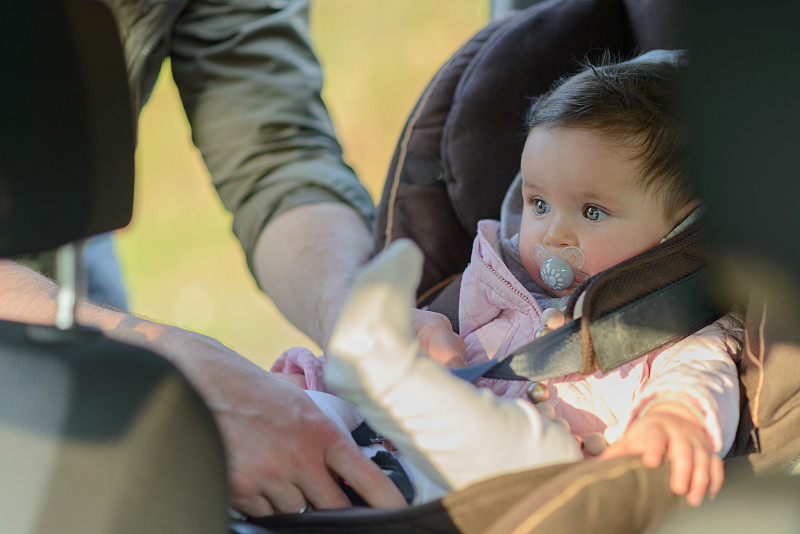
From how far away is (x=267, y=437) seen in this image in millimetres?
887

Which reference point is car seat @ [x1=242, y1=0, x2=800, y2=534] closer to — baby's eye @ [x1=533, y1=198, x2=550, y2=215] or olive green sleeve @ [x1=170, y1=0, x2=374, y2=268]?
baby's eye @ [x1=533, y1=198, x2=550, y2=215]

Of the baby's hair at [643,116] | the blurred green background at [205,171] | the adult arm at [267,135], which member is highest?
the baby's hair at [643,116]

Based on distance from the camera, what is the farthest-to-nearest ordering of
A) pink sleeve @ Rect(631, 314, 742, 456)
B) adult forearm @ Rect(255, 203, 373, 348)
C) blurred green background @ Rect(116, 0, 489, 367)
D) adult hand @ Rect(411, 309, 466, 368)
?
blurred green background @ Rect(116, 0, 489, 367), adult forearm @ Rect(255, 203, 373, 348), adult hand @ Rect(411, 309, 466, 368), pink sleeve @ Rect(631, 314, 742, 456)

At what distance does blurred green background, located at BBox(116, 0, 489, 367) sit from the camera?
3756 millimetres

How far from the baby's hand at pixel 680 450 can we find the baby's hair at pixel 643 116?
1.29ft

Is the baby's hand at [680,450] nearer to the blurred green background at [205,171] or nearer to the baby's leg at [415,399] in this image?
the baby's leg at [415,399]

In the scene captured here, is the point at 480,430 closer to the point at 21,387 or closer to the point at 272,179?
the point at 21,387

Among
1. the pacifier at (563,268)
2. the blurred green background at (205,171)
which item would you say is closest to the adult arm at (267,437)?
the pacifier at (563,268)

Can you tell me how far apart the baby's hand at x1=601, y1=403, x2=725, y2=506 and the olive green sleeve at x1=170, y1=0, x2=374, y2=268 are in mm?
1063

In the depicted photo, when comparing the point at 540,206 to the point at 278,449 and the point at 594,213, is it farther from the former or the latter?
the point at 278,449

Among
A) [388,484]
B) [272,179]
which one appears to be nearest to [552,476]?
[388,484]

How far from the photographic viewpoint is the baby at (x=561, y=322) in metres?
0.67

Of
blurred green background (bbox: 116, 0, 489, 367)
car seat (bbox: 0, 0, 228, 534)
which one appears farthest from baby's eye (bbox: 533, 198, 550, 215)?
blurred green background (bbox: 116, 0, 489, 367)

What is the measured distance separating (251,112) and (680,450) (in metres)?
1.27
